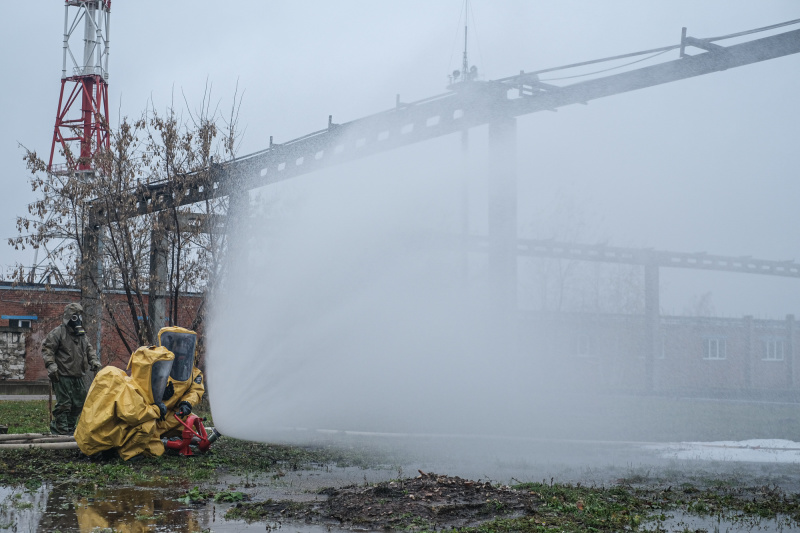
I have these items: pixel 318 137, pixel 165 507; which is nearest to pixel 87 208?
pixel 318 137

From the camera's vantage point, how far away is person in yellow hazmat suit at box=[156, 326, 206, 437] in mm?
10969

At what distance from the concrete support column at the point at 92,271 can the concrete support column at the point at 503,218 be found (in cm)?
1018

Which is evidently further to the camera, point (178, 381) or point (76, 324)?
point (76, 324)

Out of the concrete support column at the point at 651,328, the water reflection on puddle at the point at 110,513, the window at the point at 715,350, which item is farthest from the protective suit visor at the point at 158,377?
the window at the point at 715,350

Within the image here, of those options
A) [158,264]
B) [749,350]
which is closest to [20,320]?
[158,264]

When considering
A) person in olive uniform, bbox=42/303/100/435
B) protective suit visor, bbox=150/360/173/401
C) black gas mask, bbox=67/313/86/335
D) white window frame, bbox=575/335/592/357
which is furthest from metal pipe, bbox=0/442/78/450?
white window frame, bbox=575/335/592/357

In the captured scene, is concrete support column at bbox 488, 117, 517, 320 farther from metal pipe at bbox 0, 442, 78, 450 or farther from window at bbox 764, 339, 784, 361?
window at bbox 764, 339, 784, 361

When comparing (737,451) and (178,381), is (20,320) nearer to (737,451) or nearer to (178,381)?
(178,381)

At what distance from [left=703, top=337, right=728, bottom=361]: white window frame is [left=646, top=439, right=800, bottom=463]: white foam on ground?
71.2 ft

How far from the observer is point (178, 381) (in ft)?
36.3

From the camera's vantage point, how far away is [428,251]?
59.2 feet

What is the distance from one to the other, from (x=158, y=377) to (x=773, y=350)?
30.9m

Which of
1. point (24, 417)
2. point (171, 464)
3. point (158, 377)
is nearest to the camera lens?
point (171, 464)

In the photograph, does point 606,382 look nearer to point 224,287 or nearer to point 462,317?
point 462,317
